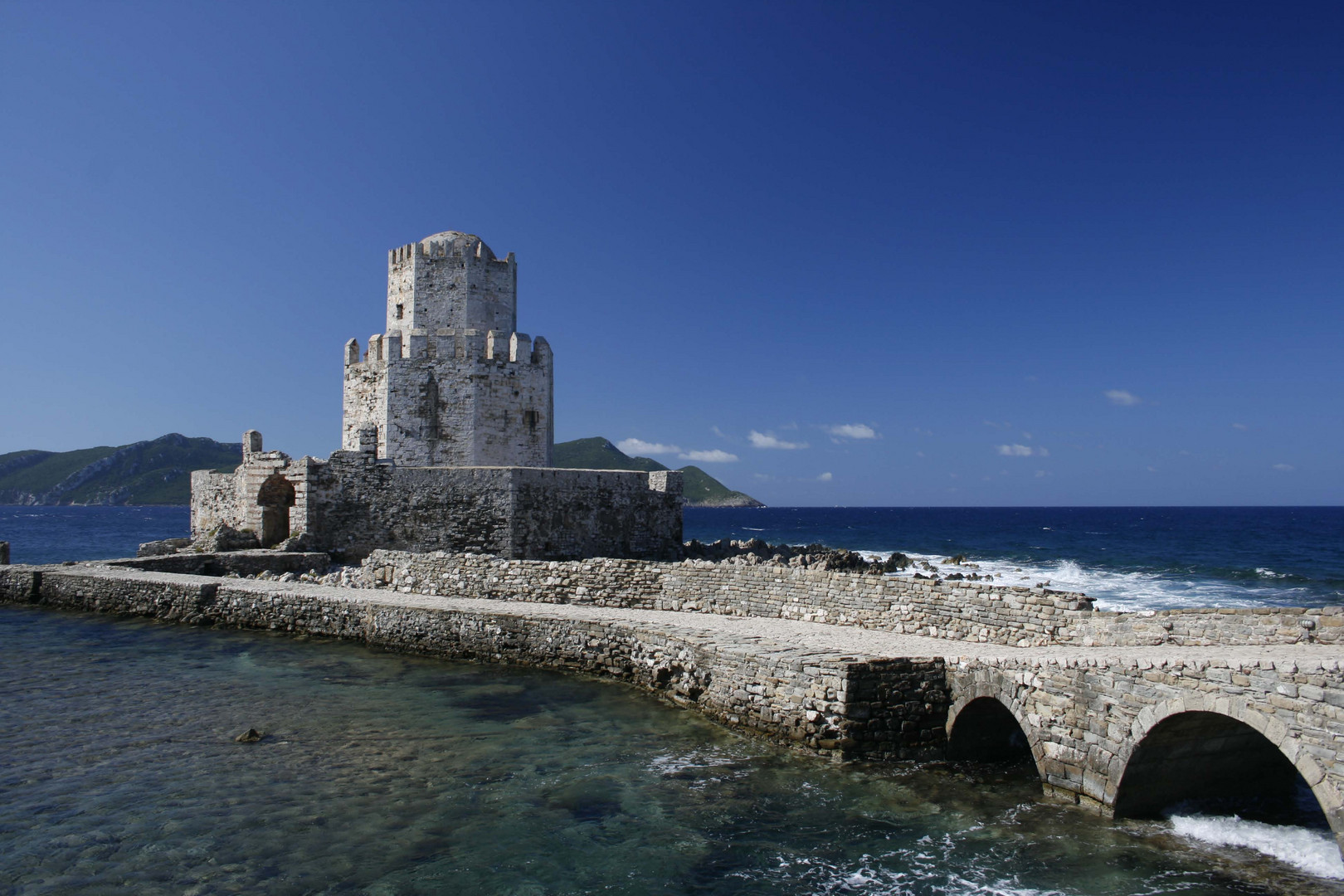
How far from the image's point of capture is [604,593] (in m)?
14.9

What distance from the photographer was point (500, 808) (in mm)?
7305

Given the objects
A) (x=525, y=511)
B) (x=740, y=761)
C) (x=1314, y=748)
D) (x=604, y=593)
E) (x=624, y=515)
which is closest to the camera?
(x=1314, y=748)

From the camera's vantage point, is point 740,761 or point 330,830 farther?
point 740,761

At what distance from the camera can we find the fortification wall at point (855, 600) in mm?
8711

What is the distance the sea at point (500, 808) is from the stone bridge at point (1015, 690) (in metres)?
0.35

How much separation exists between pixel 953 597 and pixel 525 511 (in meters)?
11.3

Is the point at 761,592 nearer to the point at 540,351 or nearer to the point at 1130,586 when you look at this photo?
the point at 540,351

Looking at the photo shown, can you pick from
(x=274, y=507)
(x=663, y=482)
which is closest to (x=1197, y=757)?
(x=663, y=482)

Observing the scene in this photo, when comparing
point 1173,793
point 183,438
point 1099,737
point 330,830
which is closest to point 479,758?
point 330,830

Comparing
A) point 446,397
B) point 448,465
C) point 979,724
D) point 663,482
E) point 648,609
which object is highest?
point 446,397

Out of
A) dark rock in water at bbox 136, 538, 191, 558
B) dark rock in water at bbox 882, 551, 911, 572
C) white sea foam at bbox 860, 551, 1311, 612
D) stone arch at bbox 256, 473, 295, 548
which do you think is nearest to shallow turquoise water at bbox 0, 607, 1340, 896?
stone arch at bbox 256, 473, 295, 548

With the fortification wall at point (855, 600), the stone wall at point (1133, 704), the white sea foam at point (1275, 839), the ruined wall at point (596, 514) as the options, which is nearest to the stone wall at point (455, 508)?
the ruined wall at point (596, 514)

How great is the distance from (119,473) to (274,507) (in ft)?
584

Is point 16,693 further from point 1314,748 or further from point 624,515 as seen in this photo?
point 1314,748
